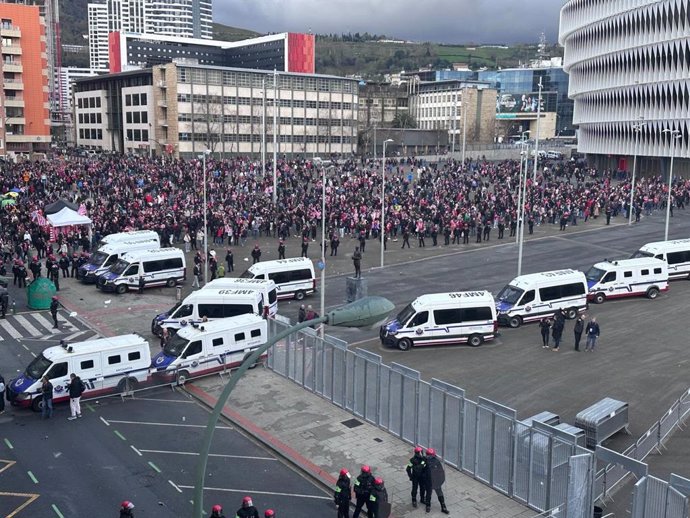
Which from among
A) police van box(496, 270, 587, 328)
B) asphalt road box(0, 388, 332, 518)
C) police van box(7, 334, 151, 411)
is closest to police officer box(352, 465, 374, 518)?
asphalt road box(0, 388, 332, 518)

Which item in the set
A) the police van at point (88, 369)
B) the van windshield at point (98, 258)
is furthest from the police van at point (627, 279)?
the van windshield at point (98, 258)

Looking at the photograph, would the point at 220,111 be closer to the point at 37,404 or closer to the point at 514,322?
the point at 514,322

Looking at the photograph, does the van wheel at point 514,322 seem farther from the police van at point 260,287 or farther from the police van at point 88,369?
the police van at point 88,369

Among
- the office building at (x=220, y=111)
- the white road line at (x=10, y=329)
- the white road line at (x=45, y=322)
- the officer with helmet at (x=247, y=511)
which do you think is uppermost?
the office building at (x=220, y=111)

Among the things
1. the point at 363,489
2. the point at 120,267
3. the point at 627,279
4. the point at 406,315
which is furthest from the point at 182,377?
the point at 627,279

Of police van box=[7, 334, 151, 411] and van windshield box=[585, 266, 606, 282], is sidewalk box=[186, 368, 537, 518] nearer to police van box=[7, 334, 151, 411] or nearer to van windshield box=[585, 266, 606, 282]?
police van box=[7, 334, 151, 411]

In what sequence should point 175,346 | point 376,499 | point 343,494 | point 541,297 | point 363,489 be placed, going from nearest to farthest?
point 376,499
point 343,494
point 363,489
point 175,346
point 541,297

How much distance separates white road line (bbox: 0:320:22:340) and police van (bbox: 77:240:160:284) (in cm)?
633

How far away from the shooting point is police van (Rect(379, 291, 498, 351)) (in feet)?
89.5

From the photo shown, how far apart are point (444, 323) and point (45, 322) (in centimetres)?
1723

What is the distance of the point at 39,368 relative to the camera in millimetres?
21891

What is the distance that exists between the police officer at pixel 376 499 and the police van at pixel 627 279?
2187 cm

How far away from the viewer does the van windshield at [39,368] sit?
21719 mm

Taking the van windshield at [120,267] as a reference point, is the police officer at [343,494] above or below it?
below
